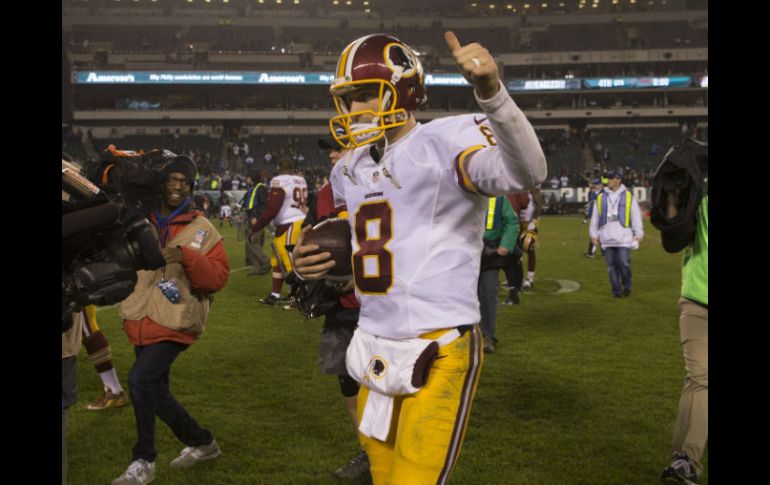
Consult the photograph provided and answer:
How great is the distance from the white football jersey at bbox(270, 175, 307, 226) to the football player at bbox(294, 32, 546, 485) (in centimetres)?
771

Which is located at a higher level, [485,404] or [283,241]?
[283,241]

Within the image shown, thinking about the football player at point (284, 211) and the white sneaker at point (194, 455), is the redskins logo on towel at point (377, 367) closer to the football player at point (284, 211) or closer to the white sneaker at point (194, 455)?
the white sneaker at point (194, 455)

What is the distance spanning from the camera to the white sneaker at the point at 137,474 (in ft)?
14.6

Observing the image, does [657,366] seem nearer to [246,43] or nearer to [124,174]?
[124,174]

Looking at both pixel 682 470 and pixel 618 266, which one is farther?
pixel 618 266

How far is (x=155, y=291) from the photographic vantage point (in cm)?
448

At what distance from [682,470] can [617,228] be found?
→ 7.61 m

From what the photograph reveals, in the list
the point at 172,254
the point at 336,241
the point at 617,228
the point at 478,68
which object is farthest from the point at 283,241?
the point at 478,68

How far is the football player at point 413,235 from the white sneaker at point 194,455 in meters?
2.33

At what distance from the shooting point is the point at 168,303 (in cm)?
444

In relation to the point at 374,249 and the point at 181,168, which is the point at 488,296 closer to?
the point at 181,168

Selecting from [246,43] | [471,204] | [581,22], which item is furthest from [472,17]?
[471,204]

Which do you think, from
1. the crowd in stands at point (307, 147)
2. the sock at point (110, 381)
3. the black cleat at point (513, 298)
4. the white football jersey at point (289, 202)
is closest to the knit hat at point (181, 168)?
the sock at point (110, 381)

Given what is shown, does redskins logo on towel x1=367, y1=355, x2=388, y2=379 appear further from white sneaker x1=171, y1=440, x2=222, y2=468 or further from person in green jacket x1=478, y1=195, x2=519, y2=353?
person in green jacket x1=478, y1=195, x2=519, y2=353
